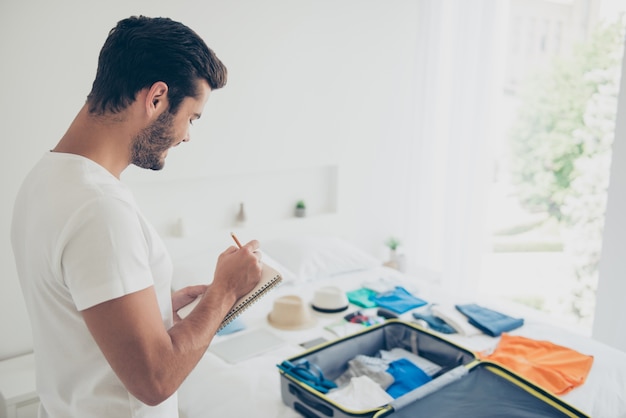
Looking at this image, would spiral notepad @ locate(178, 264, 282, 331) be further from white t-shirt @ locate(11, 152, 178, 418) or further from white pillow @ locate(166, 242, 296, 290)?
white pillow @ locate(166, 242, 296, 290)

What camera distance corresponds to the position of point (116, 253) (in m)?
0.90

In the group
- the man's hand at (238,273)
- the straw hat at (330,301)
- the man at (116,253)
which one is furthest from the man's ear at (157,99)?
the straw hat at (330,301)

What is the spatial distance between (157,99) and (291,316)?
1.55 m

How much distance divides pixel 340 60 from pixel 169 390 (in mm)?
2715

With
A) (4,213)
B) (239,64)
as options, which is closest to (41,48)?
(4,213)

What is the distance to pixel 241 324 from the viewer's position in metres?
2.41

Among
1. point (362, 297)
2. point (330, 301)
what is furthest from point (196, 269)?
point (362, 297)

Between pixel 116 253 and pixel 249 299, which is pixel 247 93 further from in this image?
pixel 116 253

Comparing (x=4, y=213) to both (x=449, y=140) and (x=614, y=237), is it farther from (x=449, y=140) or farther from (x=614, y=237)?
(x=614, y=237)

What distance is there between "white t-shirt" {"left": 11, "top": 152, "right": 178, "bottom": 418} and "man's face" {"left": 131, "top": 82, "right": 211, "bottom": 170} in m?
0.10

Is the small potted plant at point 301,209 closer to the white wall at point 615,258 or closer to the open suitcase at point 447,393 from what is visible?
the open suitcase at point 447,393

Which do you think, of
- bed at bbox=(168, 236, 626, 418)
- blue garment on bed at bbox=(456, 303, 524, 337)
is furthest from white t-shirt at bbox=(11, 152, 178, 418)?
blue garment on bed at bbox=(456, 303, 524, 337)

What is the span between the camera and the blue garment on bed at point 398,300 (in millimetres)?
2594

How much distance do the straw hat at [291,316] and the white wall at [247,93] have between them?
846 millimetres
